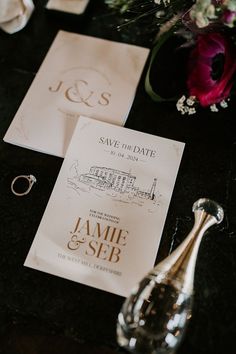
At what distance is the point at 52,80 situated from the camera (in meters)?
0.83

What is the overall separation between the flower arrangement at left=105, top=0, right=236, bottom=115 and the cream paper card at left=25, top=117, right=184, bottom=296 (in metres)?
0.11

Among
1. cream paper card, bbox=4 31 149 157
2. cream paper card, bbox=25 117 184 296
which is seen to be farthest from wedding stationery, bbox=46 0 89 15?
cream paper card, bbox=25 117 184 296

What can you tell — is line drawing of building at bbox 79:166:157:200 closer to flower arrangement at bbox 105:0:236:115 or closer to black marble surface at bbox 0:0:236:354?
black marble surface at bbox 0:0:236:354

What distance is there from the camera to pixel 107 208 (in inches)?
27.3

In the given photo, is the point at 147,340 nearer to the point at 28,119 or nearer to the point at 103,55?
the point at 28,119

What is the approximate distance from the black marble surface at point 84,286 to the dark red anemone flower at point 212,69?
0.20 ft

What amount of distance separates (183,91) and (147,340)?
1.58 ft

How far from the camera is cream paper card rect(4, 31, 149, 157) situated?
77 centimetres

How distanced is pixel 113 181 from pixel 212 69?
27 cm

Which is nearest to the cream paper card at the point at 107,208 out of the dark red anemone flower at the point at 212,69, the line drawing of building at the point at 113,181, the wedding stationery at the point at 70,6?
the line drawing of building at the point at 113,181

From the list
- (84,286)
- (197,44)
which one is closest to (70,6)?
(197,44)

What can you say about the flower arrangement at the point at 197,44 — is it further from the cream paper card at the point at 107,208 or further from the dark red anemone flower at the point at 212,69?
the cream paper card at the point at 107,208

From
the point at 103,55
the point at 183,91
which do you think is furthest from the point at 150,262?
the point at 103,55

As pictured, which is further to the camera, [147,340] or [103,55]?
[103,55]
